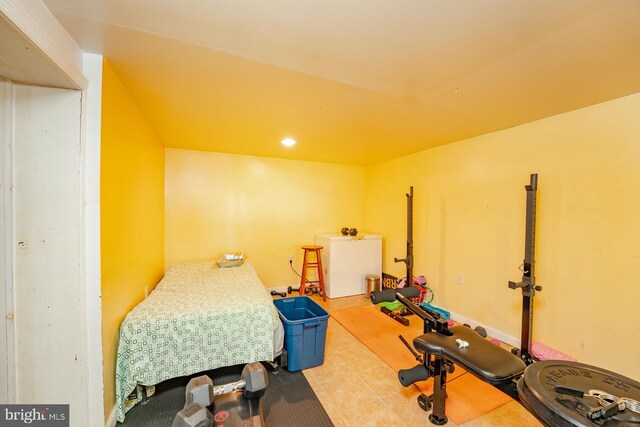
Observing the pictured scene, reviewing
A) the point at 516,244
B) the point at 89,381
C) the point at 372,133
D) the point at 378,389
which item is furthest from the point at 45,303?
the point at 516,244

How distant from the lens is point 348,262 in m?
3.77

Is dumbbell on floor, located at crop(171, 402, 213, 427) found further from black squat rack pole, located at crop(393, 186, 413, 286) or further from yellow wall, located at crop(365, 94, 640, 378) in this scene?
yellow wall, located at crop(365, 94, 640, 378)

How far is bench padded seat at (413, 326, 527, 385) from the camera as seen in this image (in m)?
1.09

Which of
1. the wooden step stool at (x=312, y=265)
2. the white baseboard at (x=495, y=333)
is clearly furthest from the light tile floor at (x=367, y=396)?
the wooden step stool at (x=312, y=265)

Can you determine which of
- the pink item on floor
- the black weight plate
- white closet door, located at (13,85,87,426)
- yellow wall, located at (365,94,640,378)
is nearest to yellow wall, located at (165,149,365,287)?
yellow wall, located at (365,94,640,378)

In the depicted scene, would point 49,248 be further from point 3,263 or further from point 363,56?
point 363,56

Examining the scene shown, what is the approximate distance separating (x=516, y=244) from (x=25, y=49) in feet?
11.4

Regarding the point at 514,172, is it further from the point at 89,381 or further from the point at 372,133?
the point at 89,381

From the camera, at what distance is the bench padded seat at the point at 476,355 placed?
3.56ft

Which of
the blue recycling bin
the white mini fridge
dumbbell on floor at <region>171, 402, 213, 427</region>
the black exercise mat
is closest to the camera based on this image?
dumbbell on floor at <region>171, 402, 213, 427</region>

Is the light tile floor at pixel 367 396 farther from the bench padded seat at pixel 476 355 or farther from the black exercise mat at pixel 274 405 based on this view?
the bench padded seat at pixel 476 355

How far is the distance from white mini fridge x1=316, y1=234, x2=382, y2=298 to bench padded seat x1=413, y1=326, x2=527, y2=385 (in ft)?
7.52

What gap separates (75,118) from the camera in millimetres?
1253

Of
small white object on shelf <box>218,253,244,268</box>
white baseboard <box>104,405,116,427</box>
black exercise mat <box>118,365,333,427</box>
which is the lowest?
black exercise mat <box>118,365,333,427</box>
